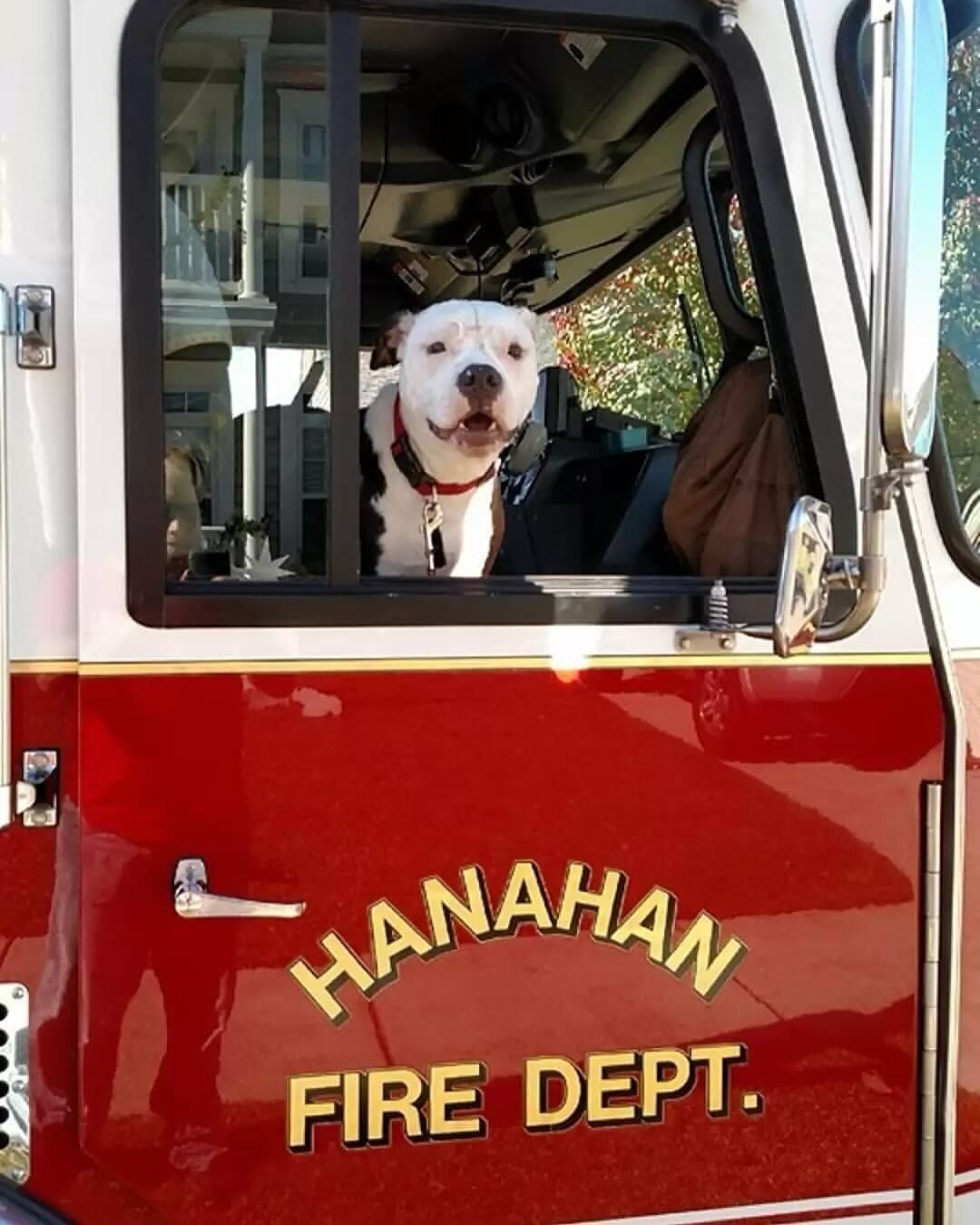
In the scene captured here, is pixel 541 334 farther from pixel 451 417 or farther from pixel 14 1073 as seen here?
pixel 14 1073

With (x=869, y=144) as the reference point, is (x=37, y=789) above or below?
below

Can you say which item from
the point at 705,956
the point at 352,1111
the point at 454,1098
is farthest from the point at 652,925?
the point at 352,1111

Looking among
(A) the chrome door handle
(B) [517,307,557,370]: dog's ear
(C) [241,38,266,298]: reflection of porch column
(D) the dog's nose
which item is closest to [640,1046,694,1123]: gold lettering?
(A) the chrome door handle

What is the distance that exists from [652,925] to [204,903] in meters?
0.57

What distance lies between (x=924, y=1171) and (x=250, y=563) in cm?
122

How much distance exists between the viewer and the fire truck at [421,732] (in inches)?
61.4

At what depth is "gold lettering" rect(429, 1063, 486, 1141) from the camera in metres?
1.65

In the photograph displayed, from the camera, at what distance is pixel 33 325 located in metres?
1.55

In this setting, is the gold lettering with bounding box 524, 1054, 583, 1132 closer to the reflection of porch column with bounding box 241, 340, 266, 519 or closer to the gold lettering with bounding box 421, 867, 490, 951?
the gold lettering with bounding box 421, 867, 490, 951

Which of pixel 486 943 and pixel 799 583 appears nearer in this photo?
pixel 799 583

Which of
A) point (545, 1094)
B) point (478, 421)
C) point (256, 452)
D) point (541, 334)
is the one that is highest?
point (541, 334)

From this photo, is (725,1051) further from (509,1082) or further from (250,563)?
(250,563)

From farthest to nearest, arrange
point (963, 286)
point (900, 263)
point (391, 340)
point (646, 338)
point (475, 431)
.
→ 1. point (646, 338)
2. point (391, 340)
3. point (475, 431)
4. point (963, 286)
5. point (900, 263)

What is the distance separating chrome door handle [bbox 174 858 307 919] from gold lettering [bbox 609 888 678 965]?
424 mm
